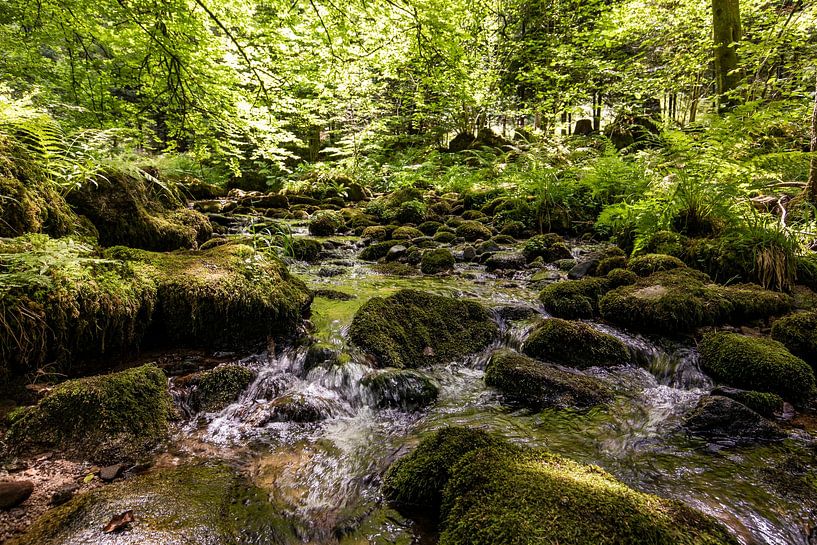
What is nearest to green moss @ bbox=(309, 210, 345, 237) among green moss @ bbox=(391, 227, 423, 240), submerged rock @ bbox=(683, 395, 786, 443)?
green moss @ bbox=(391, 227, 423, 240)

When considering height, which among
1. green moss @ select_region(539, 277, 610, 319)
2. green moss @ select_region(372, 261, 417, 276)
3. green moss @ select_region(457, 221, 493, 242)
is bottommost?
green moss @ select_region(539, 277, 610, 319)

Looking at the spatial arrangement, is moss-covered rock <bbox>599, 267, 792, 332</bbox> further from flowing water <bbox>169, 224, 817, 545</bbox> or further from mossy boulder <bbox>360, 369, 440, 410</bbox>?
mossy boulder <bbox>360, 369, 440, 410</bbox>

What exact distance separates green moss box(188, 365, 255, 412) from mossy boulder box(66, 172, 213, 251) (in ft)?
7.90

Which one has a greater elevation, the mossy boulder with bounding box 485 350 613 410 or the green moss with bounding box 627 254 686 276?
the green moss with bounding box 627 254 686 276

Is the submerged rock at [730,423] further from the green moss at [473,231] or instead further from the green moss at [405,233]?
the green moss at [405,233]

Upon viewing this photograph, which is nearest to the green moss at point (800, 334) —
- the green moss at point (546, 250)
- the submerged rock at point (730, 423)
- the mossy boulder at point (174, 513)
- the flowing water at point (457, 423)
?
the flowing water at point (457, 423)

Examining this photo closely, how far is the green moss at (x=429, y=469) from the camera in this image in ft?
7.13

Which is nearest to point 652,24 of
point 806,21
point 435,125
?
point 806,21

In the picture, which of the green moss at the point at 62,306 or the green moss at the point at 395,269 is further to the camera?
the green moss at the point at 395,269

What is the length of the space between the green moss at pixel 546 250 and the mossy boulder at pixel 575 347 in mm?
3474

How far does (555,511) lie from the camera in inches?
64.9

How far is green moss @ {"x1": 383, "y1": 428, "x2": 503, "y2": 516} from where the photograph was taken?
7.13ft

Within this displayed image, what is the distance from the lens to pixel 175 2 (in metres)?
4.00

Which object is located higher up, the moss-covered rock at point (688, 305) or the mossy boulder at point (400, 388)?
the moss-covered rock at point (688, 305)
